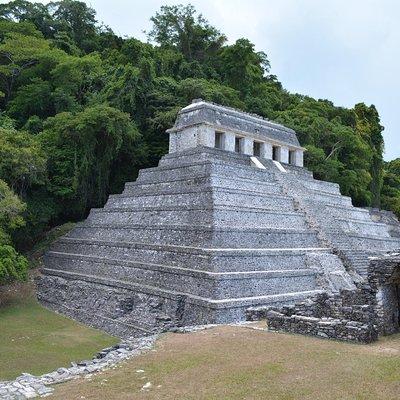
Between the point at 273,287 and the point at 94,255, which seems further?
the point at 94,255

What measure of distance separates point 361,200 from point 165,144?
56.8 ft

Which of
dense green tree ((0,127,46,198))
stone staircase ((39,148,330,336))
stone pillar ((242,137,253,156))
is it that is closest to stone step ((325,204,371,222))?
stone staircase ((39,148,330,336))

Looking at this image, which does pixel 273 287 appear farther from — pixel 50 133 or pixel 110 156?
pixel 50 133

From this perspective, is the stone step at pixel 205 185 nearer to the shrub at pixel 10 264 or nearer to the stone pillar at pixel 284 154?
the stone pillar at pixel 284 154

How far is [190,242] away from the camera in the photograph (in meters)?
15.9

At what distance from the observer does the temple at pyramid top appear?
23.4 m

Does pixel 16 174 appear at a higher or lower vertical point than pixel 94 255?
higher

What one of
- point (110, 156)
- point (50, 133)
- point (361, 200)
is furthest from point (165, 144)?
point (361, 200)

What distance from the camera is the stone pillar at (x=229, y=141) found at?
2384 cm

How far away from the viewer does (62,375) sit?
838cm

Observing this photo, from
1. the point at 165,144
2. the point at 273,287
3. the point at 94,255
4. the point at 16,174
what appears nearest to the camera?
the point at 273,287

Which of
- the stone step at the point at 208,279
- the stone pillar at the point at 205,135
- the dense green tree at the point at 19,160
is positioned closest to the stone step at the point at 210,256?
the stone step at the point at 208,279

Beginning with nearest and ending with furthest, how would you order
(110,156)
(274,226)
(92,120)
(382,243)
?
1. (274,226)
2. (382,243)
3. (92,120)
4. (110,156)

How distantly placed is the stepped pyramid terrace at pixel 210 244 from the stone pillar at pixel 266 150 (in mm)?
167
